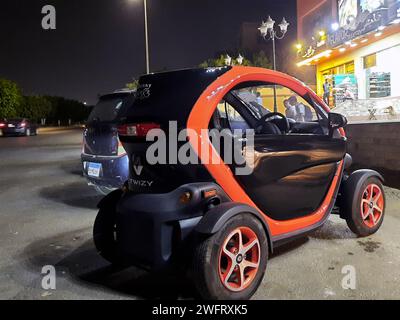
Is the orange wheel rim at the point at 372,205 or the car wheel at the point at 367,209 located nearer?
the car wheel at the point at 367,209

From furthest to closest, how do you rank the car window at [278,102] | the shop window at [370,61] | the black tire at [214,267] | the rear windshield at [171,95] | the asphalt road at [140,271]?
the shop window at [370,61]
the car window at [278,102]
the asphalt road at [140,271]
the rear windshield at [171,95]
the black tire at [214,267]

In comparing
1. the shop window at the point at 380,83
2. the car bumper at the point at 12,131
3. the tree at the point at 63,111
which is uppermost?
the tree at the point at 63,111

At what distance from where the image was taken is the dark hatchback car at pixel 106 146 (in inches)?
249

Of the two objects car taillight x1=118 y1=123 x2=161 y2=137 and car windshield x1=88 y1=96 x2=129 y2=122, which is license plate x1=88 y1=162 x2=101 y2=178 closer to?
car windshield x1=88 y1=96 x2=129 y2=122

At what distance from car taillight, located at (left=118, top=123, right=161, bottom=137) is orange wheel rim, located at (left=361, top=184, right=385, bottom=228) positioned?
8.43ft

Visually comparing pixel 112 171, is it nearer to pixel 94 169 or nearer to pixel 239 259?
pixel 94 169

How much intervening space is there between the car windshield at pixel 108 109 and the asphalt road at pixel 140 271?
4.80 ft

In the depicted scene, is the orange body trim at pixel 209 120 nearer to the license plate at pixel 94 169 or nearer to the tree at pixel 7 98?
the license plate at pixel 94 169

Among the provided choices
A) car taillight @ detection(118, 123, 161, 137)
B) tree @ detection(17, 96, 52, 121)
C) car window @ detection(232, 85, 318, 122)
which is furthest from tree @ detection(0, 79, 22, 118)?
car taillight @ detection(118, 123, 161, 137)

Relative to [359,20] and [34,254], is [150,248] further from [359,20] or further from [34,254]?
[359,20]

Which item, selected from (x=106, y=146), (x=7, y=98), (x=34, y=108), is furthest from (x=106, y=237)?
A: (x=34, y=108)

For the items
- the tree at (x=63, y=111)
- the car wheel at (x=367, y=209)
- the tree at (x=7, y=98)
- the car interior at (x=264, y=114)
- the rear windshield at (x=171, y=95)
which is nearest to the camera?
the rear windshield at (x=171, y=95)

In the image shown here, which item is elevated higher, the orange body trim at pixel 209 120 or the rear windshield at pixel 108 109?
the rear windshield at pixel 108 109

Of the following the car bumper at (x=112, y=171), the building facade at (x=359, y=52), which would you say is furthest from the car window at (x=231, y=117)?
the building facade at (x=359, y=52)
